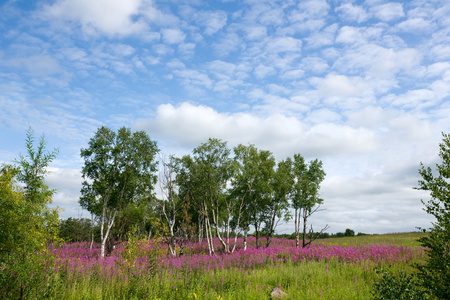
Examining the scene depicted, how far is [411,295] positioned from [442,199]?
7.22 ft

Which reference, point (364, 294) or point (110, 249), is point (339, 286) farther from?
point (110, 249)

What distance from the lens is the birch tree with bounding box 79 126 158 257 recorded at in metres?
27.0

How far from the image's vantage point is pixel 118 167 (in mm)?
27688

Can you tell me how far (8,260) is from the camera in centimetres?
827

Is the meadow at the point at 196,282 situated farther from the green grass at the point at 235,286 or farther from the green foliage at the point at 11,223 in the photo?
the green foliage at the point at 11,223

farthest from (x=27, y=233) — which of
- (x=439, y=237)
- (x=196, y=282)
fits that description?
(x=439, y=237)

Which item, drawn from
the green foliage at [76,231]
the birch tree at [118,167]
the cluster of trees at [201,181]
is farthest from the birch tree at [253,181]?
the green foliage at [76,231]

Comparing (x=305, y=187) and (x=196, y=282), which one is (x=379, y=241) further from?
(x=196, y=282)

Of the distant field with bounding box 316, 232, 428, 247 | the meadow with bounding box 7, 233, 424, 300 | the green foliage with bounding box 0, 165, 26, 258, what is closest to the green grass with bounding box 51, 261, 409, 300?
the meadow with bounding box 7, 233, 424, 300

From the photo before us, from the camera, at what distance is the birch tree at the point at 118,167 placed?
27.0 meters

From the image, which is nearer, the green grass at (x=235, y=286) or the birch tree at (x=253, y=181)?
the green grass at (x=235, y=286)

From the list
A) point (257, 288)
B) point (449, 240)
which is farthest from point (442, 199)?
point (257, 288)

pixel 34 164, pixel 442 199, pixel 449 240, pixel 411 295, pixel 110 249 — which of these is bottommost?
pixel 110 249

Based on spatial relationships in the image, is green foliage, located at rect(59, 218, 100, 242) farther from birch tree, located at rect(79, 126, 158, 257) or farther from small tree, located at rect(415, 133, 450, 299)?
small tree, located at rect(415, 133, 450, 299)
